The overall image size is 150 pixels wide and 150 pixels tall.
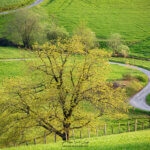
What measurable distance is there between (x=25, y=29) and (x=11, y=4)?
144ft

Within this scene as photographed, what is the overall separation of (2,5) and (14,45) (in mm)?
41462

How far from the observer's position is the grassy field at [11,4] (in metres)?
125

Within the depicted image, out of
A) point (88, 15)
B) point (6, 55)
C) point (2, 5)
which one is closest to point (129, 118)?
point (6, 55)

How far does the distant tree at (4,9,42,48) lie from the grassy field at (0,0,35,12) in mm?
34264

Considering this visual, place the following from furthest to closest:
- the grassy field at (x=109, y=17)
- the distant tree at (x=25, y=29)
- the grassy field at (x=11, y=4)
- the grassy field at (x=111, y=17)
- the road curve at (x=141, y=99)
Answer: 1. the grassy field at (x=11, y=4)
2. the grassy field at (x=111, y=17)
3. the grassy field at (x=109, y=17)
4. the distant tree at (x=25, y=29)
5. the road curve at (x=141, y=99)

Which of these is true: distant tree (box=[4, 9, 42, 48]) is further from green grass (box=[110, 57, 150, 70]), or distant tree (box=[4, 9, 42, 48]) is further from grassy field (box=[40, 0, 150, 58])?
green grass (box=[110, 57, 150, 70])

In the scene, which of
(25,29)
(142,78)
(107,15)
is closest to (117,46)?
(142,78)

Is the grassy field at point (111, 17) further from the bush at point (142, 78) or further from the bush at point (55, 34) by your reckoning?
the bush at point (142, 78)

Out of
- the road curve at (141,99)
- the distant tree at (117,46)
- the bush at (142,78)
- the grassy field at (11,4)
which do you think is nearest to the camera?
the road curve at (141,99)

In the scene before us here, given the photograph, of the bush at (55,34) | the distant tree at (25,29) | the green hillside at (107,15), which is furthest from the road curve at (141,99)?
the green hillside at (107,15)

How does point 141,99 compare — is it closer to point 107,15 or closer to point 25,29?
point 25,29

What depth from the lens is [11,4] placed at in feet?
419

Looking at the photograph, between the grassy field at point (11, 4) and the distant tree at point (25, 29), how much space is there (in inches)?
1349

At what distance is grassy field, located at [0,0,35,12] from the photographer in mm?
125062
